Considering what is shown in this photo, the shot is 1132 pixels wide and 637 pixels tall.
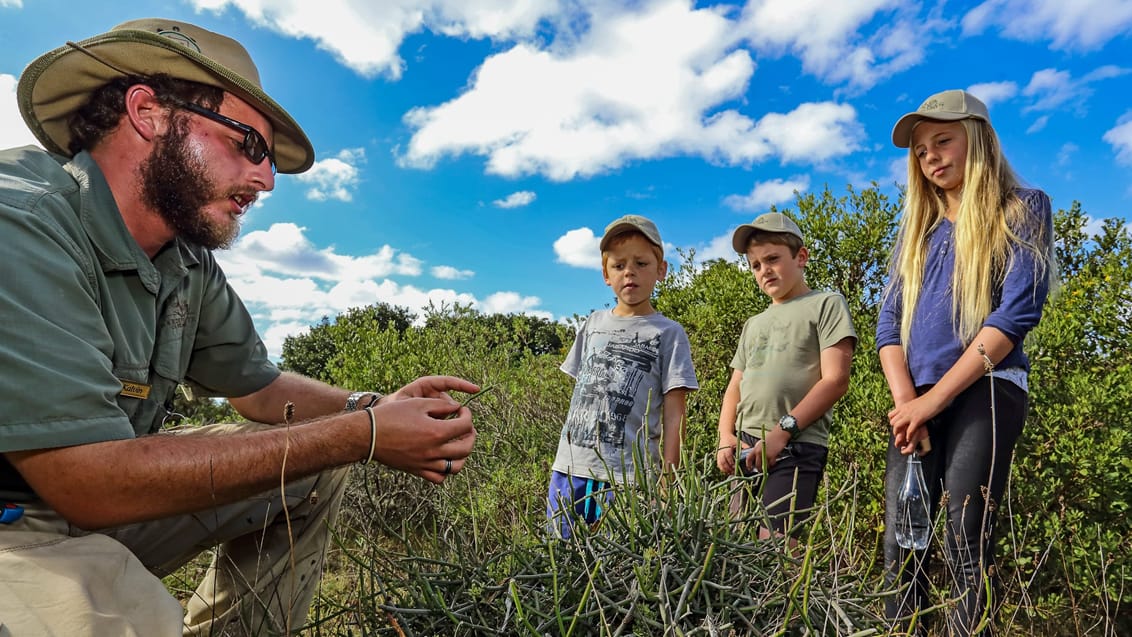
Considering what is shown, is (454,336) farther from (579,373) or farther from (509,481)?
(579,373)

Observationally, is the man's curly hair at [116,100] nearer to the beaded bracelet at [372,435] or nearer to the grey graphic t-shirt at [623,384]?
the beaded bracelet at [372,435]

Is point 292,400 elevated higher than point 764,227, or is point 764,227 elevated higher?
point 764,227

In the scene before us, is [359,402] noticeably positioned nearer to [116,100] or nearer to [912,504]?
[116,100]

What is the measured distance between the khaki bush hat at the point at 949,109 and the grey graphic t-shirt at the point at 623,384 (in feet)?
4.66

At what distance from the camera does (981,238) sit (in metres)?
2.77

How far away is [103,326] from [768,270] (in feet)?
9.81

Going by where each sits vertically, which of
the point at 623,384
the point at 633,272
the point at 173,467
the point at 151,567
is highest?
the point at 633,272

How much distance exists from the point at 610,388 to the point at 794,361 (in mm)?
903

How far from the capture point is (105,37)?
7.59 feet

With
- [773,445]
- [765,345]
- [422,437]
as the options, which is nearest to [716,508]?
[422,437]

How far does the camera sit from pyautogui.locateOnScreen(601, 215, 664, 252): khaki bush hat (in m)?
3.69

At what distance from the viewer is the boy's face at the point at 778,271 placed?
371 centimetres

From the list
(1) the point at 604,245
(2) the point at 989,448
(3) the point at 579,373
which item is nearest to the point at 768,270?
(1) the point at 604,245

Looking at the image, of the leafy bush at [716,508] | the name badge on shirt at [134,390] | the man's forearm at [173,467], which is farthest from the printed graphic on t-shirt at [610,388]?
the name badge on shirt at [134,390]
